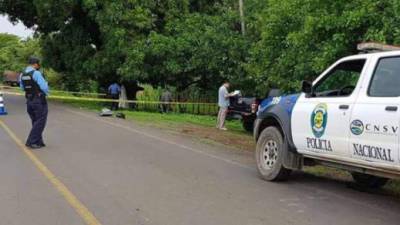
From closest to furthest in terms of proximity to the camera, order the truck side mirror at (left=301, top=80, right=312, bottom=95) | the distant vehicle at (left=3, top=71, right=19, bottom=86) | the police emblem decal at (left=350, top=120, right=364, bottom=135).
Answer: the police emblem decal at (left=350, top=120, right=364, bottom=135) → the truck side mirror at (left=301, top=80, right=312, bottom=95) → the distant vehicle at (left=3, top=71, right=19, bottom=86)

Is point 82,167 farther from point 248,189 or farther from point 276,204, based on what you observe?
point 276,204

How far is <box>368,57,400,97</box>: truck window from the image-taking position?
711 cm

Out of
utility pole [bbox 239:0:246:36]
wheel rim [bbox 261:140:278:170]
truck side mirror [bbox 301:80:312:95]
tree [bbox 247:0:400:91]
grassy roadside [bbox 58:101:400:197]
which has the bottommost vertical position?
grassy roadside [bbox 58:101:400:197]

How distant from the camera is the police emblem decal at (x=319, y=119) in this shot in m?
8.10

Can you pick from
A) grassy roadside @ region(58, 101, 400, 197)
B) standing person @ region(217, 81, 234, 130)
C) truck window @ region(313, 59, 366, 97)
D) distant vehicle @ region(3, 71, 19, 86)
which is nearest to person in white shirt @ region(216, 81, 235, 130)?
standing person @ region(217, 81, 234, 130)

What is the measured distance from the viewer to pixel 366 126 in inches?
287

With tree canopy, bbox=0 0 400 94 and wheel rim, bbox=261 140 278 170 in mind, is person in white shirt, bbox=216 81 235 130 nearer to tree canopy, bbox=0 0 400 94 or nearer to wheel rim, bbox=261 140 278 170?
tree canopy, bbox=0 0 400 94

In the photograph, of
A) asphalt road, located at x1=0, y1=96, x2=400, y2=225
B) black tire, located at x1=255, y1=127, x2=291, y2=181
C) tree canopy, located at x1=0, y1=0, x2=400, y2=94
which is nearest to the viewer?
asphalt road, located at x1=0, y1=96, x2=400, y2=225

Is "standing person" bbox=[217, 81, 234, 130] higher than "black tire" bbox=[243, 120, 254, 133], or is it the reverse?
"standing person" bbox=[217, 81, 234, 130]

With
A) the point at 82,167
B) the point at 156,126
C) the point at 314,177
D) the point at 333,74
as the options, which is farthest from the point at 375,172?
the point at 156,126

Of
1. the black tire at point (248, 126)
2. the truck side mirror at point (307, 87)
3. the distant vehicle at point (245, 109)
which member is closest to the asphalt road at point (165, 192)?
the truck side mirror at point (307, 87)

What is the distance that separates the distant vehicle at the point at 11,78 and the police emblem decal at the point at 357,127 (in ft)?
212

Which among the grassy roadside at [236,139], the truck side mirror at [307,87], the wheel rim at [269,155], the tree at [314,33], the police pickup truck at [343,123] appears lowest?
the grassy roadside at [236,139]

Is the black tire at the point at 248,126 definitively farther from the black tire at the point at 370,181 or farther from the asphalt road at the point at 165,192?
the black tire at the point at 370,181
